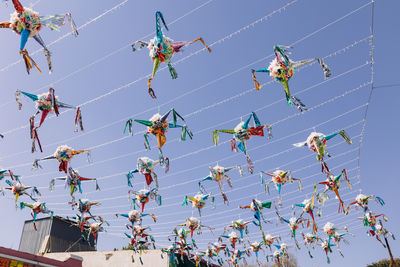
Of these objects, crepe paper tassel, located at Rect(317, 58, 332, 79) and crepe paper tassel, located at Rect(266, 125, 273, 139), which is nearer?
crepe paper tassel, located at Rect(317, 58, 332, 79)

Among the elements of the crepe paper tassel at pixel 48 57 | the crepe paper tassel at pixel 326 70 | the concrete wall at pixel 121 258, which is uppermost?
the crepe paper tassel at pixel 48 57

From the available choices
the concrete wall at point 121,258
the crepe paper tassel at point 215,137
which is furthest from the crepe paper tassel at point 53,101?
the concrete wall at point 121,258

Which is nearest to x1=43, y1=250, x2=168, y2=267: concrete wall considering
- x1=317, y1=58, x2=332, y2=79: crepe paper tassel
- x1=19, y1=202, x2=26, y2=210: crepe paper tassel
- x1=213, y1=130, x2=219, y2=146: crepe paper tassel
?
x1=19, y1=202, x2=26, y2=210: crepe paper tassel

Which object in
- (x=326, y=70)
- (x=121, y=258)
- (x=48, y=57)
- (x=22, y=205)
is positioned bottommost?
(x=121, y=258)

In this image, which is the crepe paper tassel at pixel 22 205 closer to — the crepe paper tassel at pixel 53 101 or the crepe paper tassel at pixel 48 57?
the crepe paper tassel at pixel 53 101

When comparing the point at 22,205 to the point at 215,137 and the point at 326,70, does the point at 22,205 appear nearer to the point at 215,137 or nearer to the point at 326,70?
the point at 215,137

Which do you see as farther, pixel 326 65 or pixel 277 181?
pixel 277 181

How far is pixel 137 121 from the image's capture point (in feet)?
23.0

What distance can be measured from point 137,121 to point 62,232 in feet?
60.9

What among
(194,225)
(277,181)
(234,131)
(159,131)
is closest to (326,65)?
(234,131)

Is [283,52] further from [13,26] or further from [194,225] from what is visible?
[194,225]

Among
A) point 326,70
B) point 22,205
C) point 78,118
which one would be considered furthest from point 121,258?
point 326,70

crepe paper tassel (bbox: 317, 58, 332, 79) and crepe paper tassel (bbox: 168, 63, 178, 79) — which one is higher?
crepe paper tassel (bbox: 168, 63, 178, 79)

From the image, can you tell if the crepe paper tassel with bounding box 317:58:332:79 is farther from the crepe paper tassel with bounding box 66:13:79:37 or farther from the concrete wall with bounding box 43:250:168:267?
the concrete wall with bounding box 43:250:168:267
